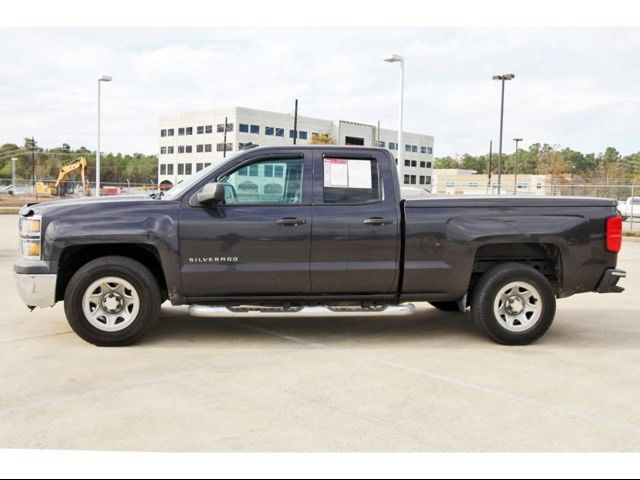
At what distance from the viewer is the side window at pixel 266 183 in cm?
629

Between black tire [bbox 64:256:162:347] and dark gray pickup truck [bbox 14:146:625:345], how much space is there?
1 centimetres

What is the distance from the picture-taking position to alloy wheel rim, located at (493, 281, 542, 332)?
21.1 ft

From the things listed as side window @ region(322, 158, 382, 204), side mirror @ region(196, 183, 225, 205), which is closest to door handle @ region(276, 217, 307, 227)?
side window @ region(322, 158, 382, 204)

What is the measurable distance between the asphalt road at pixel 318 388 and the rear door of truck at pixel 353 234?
2.11 feet

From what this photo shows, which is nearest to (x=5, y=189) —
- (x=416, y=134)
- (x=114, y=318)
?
(x=114, y=318)

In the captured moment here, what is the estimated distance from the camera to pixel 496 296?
6.41 metres

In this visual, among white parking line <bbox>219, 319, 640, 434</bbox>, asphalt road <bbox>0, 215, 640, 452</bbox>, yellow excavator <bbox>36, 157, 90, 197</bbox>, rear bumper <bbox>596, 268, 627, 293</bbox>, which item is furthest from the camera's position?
yellow excavator <bbox>36, 157, 90, 197</bbox>

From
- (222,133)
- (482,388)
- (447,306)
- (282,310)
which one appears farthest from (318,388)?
(222,133)

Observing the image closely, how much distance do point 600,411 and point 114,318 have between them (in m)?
4.21

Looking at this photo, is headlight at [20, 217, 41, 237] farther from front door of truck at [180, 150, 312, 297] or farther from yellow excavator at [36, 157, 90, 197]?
yellow excavator at [36, 157, 90, 197]

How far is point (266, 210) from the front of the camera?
621cm

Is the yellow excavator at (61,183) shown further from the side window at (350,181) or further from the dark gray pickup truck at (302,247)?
the side window at (350,181)

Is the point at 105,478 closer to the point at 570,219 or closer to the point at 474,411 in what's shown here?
the point at 474,411

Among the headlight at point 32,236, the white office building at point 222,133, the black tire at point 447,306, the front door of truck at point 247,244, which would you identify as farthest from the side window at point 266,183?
the white office building at point 222,133
